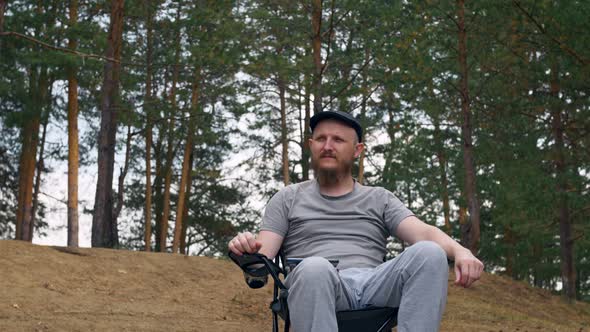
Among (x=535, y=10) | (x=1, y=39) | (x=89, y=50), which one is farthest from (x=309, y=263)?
(x=1, y=39)

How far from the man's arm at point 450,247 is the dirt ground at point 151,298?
3.89 m

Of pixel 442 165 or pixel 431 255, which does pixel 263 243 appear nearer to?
pixel 431 255

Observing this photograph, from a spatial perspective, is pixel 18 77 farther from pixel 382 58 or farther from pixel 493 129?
pixel 493 129

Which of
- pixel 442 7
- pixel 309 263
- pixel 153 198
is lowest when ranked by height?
pixel 309 263

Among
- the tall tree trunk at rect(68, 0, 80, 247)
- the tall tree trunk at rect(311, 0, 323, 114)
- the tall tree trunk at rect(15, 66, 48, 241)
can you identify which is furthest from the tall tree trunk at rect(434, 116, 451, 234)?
the tall tree trunk at rect(15, 66, 48, 241)

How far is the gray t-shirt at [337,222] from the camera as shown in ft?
10.7

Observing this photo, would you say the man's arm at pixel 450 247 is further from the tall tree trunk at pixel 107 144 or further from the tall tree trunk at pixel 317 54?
the tall tree trunk at pixel 107 144

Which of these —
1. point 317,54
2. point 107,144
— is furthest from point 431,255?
point 107,144

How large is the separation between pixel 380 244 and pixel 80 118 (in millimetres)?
16379

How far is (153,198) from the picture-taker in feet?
69.8

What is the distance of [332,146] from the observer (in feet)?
11.0

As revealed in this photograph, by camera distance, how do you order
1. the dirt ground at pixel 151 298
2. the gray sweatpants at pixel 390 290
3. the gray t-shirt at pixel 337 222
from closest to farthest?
the gray sweatpants at pixel 390 290, the gray t-shirt at pixel 337 222, the dirt ground at pixel 151 298

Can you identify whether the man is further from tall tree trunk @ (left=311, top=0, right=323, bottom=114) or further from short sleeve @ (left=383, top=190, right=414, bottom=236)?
tall tree trunk @ (left=311, top=0, right=323, bottom=114)

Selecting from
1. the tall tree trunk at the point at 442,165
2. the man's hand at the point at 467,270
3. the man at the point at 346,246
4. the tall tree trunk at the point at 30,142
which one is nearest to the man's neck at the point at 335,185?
the man at the point at 346,246
